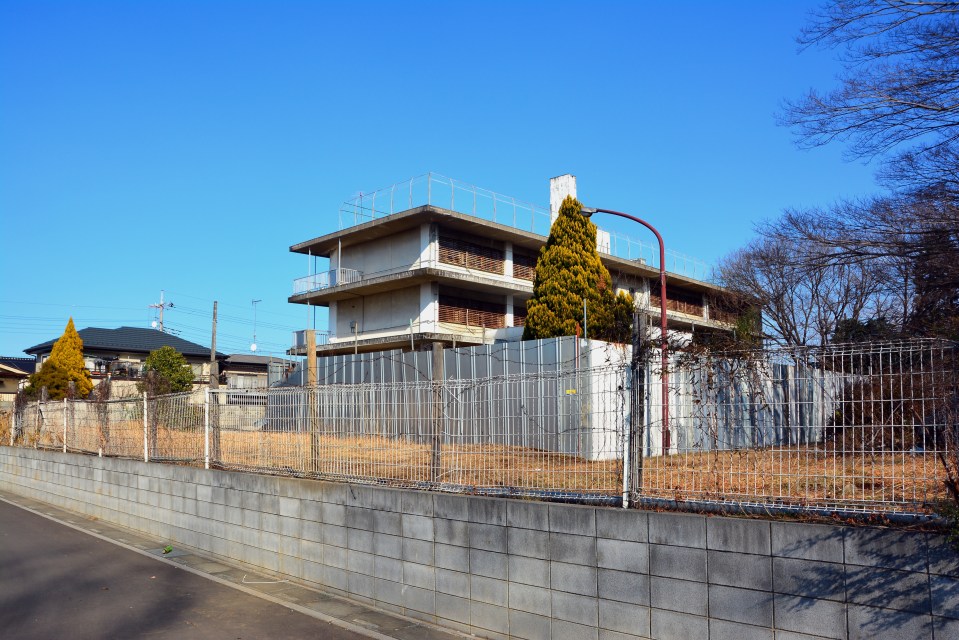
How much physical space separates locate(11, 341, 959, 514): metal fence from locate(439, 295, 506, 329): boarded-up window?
→ 79.3 feet

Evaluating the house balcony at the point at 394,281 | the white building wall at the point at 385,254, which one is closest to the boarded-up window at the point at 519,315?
the house balcony at the point at 394,281

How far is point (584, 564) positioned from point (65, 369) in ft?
114

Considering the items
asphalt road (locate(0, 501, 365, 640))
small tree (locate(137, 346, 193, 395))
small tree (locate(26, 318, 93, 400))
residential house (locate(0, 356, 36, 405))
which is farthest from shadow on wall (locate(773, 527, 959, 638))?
residential house (locate(0, 356, 36, 405))

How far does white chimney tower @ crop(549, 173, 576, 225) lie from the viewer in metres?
35.5

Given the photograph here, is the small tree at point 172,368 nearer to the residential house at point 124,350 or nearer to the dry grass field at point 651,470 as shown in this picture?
the residential house at point 124,350

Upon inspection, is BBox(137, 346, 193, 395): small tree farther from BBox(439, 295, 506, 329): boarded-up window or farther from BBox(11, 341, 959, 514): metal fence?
BBox(11, 341, 959, 514): metal fence

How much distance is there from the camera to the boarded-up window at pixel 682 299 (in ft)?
149

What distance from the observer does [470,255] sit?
1387 inches

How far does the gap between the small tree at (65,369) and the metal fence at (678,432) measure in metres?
27.7

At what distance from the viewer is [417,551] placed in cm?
760

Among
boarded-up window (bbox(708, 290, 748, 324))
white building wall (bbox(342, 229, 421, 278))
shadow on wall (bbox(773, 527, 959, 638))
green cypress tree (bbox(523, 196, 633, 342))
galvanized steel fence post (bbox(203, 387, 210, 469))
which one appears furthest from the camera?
white building wall (bbox(342, 229, 421, 278))

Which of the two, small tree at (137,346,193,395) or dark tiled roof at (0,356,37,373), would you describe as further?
dark tiled roof at (0,356,37,373)

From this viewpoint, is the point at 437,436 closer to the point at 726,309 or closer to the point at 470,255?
the point at 470,255

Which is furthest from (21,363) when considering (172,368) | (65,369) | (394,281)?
(394,281)
